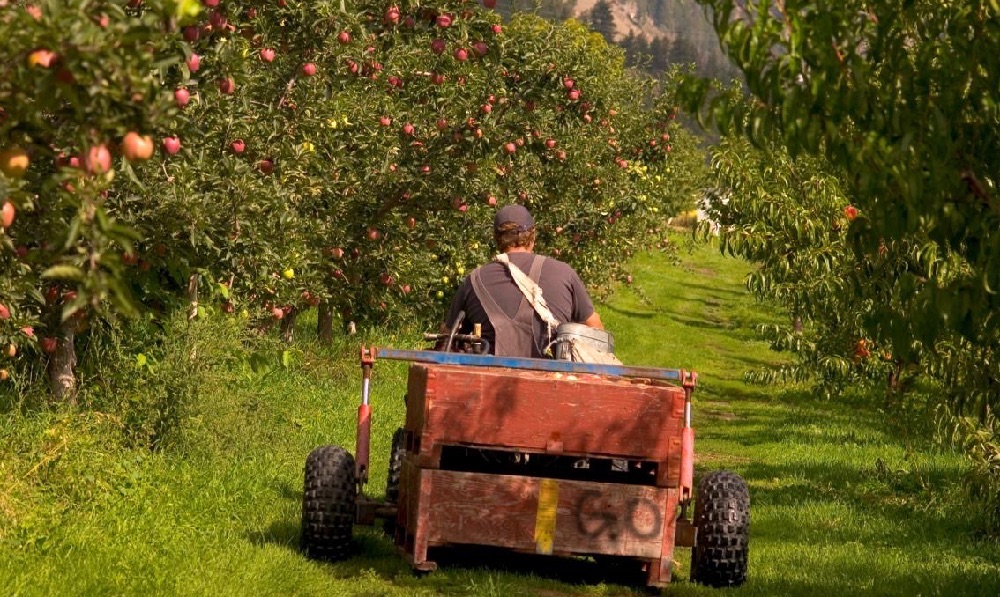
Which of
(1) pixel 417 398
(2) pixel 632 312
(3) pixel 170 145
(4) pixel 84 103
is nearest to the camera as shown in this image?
(4) pixel 84 103

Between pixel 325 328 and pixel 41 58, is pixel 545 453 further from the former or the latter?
pixel 325 328

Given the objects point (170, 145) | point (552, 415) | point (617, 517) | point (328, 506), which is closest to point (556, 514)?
point (617, 517)

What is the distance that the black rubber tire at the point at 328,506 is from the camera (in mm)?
7812

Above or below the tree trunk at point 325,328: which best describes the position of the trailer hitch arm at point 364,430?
above

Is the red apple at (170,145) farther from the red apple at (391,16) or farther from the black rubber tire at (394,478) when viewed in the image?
the red apple at (391,16)

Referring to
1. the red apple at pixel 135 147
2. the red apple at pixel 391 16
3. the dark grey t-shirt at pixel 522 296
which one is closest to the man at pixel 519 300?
the dark grey t-shirt at pixel 522 296

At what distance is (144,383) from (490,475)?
3615mm

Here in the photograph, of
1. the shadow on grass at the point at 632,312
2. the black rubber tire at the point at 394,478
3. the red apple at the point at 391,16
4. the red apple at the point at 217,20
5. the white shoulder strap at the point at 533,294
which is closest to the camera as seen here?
the red apple at the point at 217,20

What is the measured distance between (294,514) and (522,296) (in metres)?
2.00

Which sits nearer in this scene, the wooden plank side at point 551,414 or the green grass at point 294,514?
the wooden plank side at point 551,414

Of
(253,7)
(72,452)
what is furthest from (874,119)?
(253,7)

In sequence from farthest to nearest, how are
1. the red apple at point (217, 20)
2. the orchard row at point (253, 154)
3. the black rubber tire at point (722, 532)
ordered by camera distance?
1. the red apple at point (217, 20)
2. the black rubber tire at point (722, 532)
3. the orchard row at point (253, 154)

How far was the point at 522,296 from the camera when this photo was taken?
827cm

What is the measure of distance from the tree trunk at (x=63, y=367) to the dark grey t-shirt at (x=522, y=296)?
2606 mm
